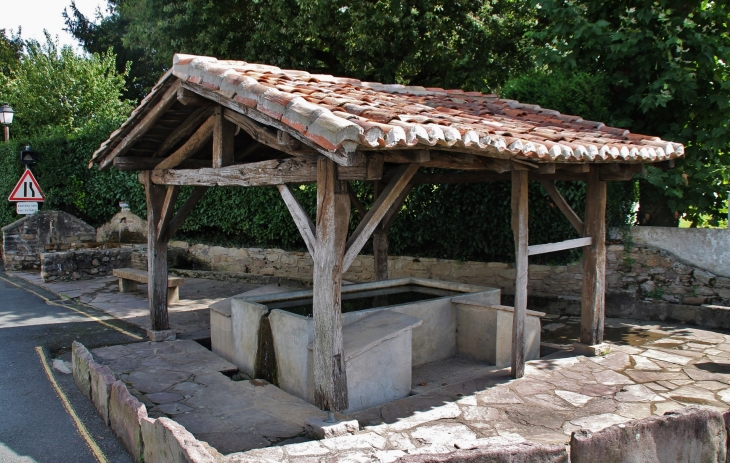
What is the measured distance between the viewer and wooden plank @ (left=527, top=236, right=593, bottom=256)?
226 inches

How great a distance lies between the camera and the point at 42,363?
20.6 feet

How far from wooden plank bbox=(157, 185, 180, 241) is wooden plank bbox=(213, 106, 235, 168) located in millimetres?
1313

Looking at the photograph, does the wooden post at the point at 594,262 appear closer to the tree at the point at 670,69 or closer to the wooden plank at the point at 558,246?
the wooden plank at the point at 558,246

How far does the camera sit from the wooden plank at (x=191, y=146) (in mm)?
6164

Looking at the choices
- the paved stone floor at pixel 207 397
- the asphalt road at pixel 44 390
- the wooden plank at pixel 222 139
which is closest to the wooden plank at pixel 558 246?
the paved stone floor at pixel 207 397

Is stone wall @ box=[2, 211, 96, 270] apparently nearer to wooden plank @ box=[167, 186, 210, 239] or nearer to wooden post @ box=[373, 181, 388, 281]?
wooden plank @ box=[167, 186, 210, 239]

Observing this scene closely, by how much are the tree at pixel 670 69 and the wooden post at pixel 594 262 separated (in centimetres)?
214

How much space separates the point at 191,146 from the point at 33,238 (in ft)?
30.4

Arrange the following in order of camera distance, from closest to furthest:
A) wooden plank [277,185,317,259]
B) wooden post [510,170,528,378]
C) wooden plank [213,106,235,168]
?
wooden plank [277,185,317,259], wooden post [510,170,528,378], wooden plank [213,106,235,168]

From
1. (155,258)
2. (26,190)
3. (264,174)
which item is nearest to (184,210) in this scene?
(155,258)

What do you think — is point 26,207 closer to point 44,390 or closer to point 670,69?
point 44,390

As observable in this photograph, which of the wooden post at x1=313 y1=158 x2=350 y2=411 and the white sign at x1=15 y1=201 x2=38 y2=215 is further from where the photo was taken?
the white sign at x1=15 y1=201 x2=38 y2=215

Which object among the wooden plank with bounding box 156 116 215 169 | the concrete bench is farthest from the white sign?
the wooden plank with bounding box 156 116 215 169

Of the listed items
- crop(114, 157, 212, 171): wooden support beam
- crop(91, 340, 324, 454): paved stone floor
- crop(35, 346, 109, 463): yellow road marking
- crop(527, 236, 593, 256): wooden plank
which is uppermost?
crop(114, 157, 212, 171): wooden support beam
